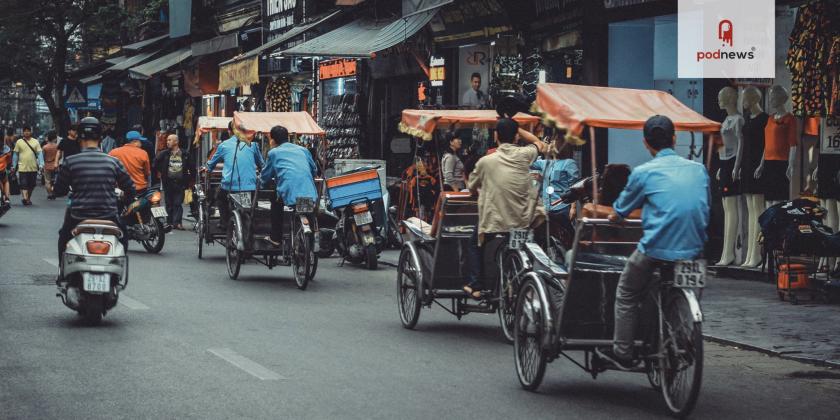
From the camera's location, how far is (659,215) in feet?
25.5

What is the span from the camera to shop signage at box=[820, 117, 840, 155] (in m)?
14.6

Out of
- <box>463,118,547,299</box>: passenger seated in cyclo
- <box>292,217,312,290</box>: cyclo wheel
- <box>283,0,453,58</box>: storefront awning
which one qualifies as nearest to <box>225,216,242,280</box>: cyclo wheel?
<box>292,217,312,290</box>: cyclo wheel

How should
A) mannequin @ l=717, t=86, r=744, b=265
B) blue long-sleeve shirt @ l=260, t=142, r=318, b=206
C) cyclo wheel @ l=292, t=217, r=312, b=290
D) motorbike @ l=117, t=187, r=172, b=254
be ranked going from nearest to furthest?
cyclo wheel @ l=292, t=217, r=312, b=290
blue long-sleeve shirt @ l=260, t=142, r=318, b=206
mannequin @ l=717, t=86, r=744, b=265
motorbike @ l=117, t=187, r=172, b=254

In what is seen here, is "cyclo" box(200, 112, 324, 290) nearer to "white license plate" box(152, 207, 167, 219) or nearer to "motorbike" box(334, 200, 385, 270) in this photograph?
"motorbike" box(334, 200, 385, 270)

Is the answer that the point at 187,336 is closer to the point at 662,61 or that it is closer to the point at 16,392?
the point at 16,392

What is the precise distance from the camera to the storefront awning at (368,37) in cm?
2281

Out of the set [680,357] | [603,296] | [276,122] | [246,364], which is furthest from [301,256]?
[680,357]

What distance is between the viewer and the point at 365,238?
695 inches

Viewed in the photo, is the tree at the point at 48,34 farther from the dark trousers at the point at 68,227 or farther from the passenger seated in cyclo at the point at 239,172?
the dark trousers at the point at 68,227

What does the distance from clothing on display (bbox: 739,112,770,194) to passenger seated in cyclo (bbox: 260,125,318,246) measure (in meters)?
5.44

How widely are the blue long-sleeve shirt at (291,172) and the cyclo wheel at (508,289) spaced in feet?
15.3

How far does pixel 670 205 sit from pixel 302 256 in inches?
301

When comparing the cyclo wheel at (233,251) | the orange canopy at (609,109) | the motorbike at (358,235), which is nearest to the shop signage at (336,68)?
the motorbike at (358,235)

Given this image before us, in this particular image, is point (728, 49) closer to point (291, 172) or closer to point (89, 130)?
point (291, 172)
